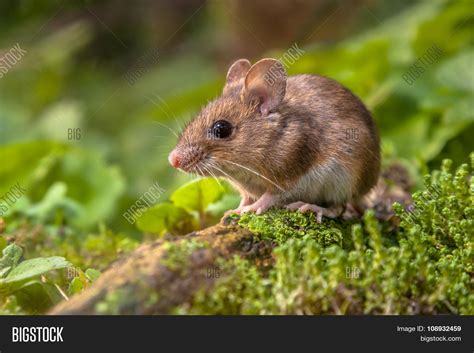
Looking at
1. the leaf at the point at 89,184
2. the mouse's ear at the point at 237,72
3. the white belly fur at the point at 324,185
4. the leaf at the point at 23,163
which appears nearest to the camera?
the white belly fur at the point at 324,185

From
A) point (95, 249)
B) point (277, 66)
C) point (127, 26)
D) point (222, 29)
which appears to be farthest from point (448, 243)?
point (127, 26)

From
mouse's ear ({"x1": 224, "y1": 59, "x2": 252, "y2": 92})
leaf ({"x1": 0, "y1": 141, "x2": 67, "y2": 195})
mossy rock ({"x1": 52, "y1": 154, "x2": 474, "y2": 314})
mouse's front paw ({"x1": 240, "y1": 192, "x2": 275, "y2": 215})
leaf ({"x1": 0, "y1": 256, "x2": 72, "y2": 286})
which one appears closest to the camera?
mossy rock ({"x1": 52, "y1": 154, "x2": 474, "y2": 314})

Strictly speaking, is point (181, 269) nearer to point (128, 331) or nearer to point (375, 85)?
point (128, 331)

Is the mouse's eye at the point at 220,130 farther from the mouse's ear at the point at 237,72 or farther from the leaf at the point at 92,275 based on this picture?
the leaf at the point at 92,275

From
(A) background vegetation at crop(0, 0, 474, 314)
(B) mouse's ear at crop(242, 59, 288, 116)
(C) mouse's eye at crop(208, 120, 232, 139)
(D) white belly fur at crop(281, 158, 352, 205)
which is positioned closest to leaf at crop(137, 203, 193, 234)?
(A) background vegetation at crop(0, 0, 474, 314)

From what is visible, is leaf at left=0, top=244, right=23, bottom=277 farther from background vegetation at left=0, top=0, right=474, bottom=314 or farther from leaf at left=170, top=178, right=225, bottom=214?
leaf at left=170, top=178, right=225, bottom=214

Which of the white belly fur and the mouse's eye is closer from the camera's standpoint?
the white belly fur

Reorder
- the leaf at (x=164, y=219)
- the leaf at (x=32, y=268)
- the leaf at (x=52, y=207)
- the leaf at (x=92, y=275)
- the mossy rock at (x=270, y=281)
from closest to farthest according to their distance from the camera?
the mossy rock at (x=270, y=281) → the leaf at (x=32, y=268) → the leaf at (x=92, y=275) → the leaf at (x=164, y=219) → the leaf at (x=52, y=207)

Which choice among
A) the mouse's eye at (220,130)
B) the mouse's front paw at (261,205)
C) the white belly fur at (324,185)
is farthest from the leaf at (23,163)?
the white belly fur at (324,185)
